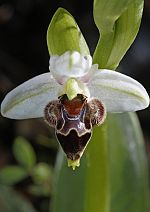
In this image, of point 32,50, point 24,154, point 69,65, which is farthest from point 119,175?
point 32,50

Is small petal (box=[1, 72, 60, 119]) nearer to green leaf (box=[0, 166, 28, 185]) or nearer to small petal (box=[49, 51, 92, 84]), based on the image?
small petal (box=[49, 51, 92, 84])

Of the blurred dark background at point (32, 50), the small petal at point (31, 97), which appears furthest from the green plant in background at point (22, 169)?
the blurred dark background at point (32, 50)

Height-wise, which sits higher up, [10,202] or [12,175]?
[12,175]

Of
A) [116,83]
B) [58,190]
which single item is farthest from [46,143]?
[116,83]

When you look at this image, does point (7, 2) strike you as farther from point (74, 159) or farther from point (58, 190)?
point (74, 159)

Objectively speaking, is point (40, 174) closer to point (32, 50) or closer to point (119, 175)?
point (119, 175)

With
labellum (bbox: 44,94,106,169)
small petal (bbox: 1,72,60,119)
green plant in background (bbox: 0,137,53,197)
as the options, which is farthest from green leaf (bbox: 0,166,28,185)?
labellum (bbox: 44,94,106,169)

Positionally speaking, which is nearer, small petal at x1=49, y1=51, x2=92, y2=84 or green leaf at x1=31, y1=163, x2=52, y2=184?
small petal at x1=49, y1=51, x2=92, y2=84
